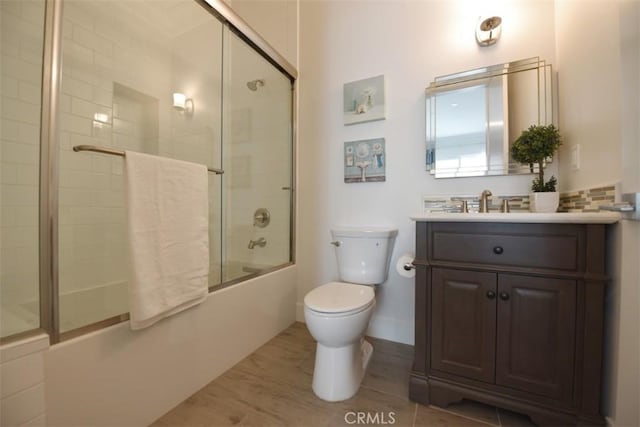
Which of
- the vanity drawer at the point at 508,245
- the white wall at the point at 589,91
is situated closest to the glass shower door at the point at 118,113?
the vanity drawer at the point at 508,245

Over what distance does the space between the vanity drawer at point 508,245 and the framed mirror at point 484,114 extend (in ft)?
1.98

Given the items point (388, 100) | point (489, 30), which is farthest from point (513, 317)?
point (489, 30)

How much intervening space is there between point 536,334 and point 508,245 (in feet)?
1.13

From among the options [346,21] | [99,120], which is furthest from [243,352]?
[346,21]

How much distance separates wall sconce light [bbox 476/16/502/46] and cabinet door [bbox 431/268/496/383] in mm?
1358

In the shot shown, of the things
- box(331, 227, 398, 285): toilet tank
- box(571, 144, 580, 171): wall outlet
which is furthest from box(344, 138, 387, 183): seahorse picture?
box(571, 144, 580, 171): wall outlet

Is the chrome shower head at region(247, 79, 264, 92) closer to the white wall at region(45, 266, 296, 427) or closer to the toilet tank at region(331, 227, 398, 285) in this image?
the toilet tank at region(331, 227, 398, 285)

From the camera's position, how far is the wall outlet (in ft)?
3.83

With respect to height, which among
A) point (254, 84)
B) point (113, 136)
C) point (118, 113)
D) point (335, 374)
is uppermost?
point (254, 84)

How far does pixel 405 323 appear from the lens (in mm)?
1686

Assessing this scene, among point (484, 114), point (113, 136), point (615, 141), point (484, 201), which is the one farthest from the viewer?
point (113, 136)

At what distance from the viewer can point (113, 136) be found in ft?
5.32

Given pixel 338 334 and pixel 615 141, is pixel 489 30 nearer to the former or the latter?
pixel 615 141

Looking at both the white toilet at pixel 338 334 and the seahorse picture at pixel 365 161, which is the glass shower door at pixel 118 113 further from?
the seahorse picture at pixel 365 161
